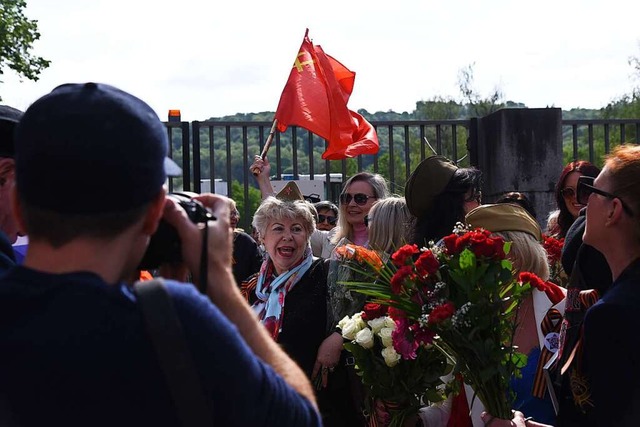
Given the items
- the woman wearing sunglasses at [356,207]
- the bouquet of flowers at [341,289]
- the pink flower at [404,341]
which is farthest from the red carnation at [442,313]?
the woman wearing sunglasses at [356,207]

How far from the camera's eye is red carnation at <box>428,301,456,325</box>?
371 centimetres

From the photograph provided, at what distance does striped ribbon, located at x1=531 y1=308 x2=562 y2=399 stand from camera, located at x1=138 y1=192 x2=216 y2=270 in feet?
7.96

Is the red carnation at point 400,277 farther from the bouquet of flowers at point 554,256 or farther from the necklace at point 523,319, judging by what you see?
the bouquet of flowers at point 554,256

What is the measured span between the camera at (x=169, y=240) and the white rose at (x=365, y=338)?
2655 millimetres

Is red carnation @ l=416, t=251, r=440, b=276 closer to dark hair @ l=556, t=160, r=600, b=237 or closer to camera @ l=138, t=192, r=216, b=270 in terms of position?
camera @ l=138, t=192, r=216, b=270

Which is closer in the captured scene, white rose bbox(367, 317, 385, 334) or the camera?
the camera

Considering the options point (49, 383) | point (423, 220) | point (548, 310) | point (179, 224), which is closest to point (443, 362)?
point (548, 310)

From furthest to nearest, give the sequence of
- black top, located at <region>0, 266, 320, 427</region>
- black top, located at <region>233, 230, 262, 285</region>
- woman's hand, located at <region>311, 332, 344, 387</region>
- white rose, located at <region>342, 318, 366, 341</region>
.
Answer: black top, located at <region>233, 230, 262, 285</region>
woman's hand, located at <region>311, 332, 344, 387</region>
white rose, located at <region>342, 318, 366, 341</region>
black top, located at <region>0, 266, 320, 427</region>

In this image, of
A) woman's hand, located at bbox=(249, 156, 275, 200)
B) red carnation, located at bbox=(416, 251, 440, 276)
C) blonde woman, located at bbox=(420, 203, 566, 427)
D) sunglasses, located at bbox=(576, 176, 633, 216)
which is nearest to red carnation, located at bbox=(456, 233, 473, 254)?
red carnation, located at bbox=(416, 251, 440, 276)

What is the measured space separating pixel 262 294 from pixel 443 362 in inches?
79.9

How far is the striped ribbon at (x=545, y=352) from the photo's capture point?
409 centimetres

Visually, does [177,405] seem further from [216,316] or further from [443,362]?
[443,362]

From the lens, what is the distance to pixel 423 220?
554 centimetres

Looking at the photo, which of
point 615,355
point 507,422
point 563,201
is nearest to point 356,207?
point 563,201
